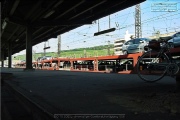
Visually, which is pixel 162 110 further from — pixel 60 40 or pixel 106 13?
pixel 60 40

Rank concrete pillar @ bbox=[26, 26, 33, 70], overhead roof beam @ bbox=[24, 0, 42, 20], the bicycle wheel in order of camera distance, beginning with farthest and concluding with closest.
A: concrete pillar @ bbox=[26, 26, 33, 70] → overhead roof beam @ bbox=[24, 0, 42, 20] → the bicycle wheel

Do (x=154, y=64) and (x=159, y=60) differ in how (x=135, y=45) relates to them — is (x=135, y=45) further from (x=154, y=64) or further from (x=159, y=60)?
(x=159, y=60)

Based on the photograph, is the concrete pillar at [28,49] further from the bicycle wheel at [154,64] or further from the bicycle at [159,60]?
the bicycle at [159,60]

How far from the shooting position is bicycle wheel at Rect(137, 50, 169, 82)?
776 cm

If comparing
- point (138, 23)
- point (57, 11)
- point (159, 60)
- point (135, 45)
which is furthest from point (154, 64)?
point (138, 23)

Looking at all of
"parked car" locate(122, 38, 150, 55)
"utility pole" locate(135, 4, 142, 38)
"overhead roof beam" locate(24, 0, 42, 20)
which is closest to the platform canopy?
"overhead roof beam" locate(24, 0, 42, 20)

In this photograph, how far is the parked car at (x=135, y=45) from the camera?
27647 mm

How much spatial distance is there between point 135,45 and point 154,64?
815 inches

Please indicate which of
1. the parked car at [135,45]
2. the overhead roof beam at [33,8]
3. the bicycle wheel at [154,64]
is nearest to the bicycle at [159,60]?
the bicycle wheel at [154,64]

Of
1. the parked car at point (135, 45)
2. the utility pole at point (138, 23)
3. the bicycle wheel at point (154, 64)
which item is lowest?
the bicycle wheel at point (154, 64)

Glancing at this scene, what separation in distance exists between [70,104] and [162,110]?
81.7 inches

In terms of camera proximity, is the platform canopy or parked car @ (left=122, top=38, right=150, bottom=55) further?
parked car @ (left=122, top=38, right=150, bottom=55)

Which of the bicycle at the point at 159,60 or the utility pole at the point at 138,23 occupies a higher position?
the utility pole at the point at 138,23

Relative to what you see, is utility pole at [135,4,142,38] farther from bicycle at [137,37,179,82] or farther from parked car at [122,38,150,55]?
bicycle at [137,37,179,82]
